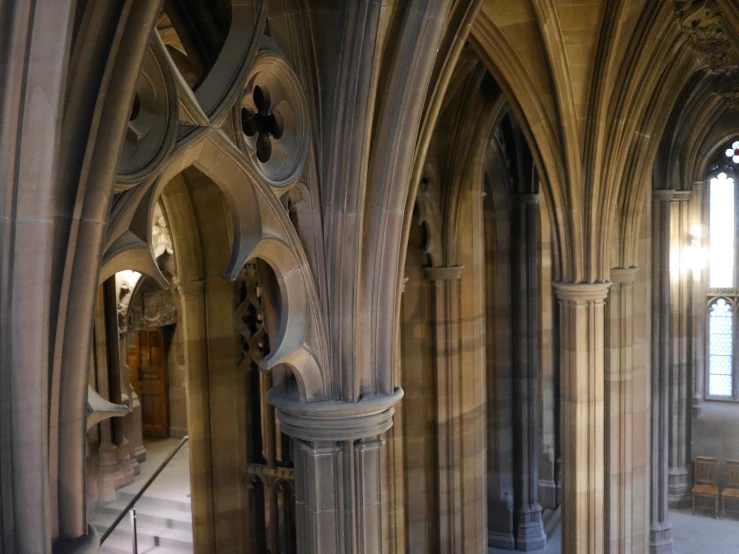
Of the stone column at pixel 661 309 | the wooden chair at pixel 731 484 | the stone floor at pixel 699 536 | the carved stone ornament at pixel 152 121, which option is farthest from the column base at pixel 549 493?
the carved stone ornament at pixel 152 121

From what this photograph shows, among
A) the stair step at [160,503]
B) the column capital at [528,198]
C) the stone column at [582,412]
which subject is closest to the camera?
the stone column at [582,412]

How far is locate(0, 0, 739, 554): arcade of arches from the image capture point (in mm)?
2723

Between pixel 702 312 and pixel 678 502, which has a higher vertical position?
pixel 702 312

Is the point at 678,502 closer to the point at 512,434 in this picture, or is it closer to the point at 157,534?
the point at 512,434

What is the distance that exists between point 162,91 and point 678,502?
535 inches

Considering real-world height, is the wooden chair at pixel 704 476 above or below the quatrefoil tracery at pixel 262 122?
below

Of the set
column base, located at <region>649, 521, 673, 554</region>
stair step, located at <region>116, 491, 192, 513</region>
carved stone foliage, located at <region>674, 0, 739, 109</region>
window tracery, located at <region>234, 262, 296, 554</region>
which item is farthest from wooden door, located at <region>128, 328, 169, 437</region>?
carved stone foliage, located at <region>674, 0, 739, 109</region>

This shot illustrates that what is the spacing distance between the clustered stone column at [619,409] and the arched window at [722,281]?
10260 millimetres

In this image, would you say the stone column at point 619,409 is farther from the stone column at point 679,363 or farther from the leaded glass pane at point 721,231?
the leaded glass pane at point 721,231

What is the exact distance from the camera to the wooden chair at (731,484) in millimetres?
14008

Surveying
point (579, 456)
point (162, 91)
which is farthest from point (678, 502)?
point (162, 91)

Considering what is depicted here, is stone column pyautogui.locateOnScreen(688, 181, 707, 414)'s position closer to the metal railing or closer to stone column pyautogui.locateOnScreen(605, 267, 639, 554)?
stone column pyautogui.locateOnScreen(605, 267, 639, 554)

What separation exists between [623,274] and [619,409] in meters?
1.46

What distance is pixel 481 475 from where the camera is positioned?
10.3 m
